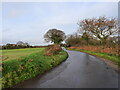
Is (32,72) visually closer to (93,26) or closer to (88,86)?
(88,86)

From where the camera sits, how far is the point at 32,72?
4.54 meters

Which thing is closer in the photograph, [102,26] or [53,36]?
[102,26]

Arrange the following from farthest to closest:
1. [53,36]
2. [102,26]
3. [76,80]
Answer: [53,36]
[102,26]
[76,80]

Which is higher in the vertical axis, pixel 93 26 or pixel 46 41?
pixel 93 26

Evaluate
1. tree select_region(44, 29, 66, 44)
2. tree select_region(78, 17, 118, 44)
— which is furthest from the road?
tree select_region(44, 29, 66, 44)

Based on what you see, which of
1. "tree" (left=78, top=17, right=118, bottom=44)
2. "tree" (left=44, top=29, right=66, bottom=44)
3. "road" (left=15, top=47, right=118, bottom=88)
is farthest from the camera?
"tree" (left=44, top=29, right=66, bottom=44)

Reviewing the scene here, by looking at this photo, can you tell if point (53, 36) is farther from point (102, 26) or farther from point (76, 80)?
point (76, 80)

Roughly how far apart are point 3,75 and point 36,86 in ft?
6.30

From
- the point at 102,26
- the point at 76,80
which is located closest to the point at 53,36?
the point at 102,26

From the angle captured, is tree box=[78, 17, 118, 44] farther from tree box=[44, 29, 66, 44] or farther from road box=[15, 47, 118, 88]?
tree box=[44, 29, 66, 44]

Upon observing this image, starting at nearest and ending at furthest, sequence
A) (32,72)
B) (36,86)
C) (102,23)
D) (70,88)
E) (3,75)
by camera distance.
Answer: (70,88)
(36,86)
(3,75)
(32,72)
(102,23)

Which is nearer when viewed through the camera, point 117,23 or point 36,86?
point 36,86

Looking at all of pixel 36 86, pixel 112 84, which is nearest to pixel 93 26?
pixel 112 84

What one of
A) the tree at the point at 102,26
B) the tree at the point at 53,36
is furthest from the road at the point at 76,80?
the tree at the point at 53,36
